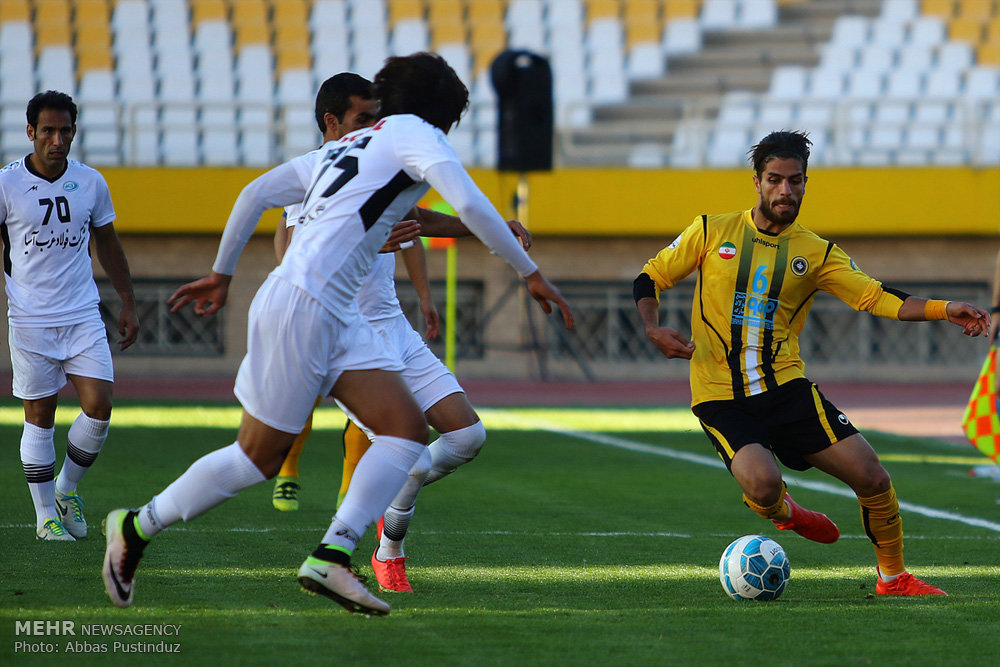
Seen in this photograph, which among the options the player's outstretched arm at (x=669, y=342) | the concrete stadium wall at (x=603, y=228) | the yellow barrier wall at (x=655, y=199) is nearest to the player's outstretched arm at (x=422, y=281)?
the player's outstretched arm at (x=669, y=342)

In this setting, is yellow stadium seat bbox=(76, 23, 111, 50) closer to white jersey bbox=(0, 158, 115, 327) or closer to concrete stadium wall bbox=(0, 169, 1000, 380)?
concrete stadium wall bbox=(0, 169, 1000, 380)

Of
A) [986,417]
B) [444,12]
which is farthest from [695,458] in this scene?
[444,12]

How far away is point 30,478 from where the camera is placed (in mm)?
6648

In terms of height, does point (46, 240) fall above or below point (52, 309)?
above

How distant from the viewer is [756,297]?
5.69 metres

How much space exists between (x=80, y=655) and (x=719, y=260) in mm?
3141

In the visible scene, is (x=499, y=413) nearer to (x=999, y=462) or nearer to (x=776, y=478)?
(x=999, y=462)

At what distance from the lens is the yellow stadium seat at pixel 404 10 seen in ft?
81.6

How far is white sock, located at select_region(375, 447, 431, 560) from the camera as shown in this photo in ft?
17.7

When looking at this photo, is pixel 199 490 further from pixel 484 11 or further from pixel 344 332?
pixel 484 11

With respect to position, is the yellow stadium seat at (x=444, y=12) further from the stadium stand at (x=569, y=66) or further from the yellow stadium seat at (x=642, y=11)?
the yellow stadium seat at (x=642, y=11)

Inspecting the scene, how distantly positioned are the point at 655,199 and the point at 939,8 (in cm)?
769

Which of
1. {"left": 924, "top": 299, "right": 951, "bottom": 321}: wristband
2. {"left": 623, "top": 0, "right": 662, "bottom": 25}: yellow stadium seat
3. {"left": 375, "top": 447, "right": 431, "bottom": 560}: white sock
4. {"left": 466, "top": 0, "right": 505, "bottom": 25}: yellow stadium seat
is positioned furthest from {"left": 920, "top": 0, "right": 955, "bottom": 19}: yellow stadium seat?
{"left": 375, "top": 447, "right": 431, "bottom": 560}: white sock

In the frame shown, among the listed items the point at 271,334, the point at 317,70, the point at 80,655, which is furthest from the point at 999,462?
the point at 317,70
